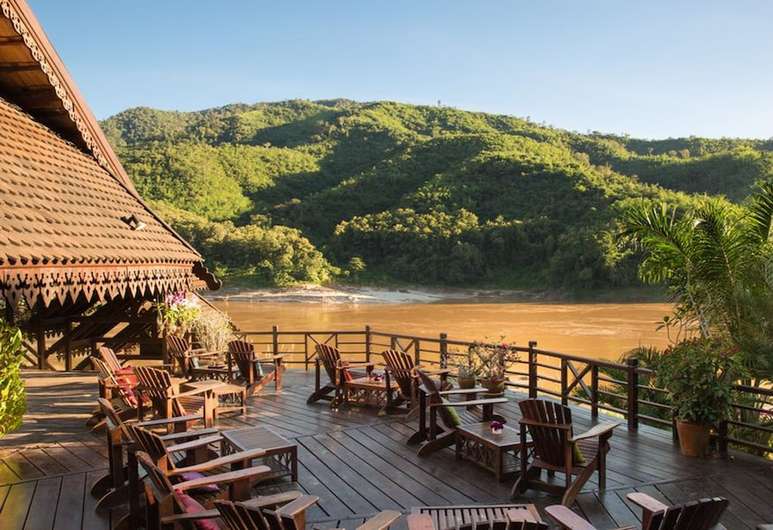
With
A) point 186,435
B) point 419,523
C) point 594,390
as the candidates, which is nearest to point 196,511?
point 419,523

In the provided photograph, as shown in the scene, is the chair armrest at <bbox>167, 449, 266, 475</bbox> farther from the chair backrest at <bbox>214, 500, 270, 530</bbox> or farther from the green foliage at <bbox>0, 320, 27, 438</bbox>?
the green foliage at <bbox>0, 320, 27, 438</bbox>

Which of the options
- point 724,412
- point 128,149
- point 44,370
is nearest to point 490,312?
point 44,370

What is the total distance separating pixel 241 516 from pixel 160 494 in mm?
739

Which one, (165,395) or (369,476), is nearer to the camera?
(369,476)

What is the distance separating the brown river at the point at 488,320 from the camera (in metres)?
24.4

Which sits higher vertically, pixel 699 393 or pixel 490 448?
pixel 699 393

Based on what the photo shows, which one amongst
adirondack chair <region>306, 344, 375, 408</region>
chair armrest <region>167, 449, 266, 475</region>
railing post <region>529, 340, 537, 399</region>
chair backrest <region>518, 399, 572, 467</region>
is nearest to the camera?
chair armrest <region>167, 449, 266, 475</region>

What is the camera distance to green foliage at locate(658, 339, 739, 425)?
16.5 ft

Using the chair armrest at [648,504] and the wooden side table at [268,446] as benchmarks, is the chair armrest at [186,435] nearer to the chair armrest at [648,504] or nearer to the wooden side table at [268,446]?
the wooden side table at [268,446]

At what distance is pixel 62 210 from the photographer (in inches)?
206

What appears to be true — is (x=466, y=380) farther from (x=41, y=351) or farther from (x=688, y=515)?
(x=41, y=351)

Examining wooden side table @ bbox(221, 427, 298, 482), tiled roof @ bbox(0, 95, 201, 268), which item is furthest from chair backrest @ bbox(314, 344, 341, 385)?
wooden side table @ bbox(221, 427, 298, 482)

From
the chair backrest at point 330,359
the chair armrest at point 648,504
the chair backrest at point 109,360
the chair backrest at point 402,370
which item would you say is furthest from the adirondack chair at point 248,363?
the chair armrest at point 648,504

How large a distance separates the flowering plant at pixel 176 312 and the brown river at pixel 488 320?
633 inches
